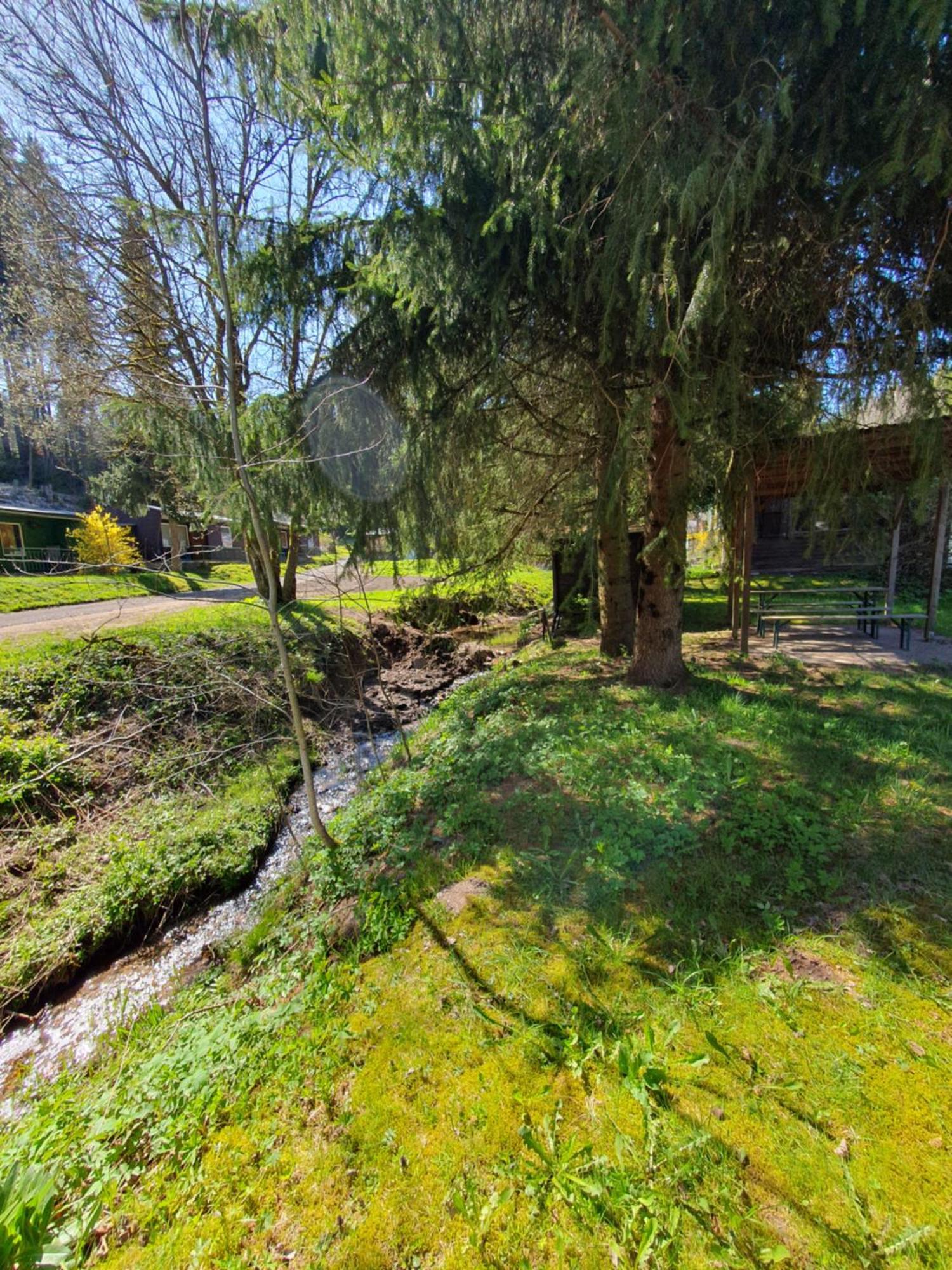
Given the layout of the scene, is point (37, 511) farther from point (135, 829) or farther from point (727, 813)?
point (727, 813)

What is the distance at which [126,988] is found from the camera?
365 cm

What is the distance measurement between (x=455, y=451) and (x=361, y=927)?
14.1ft

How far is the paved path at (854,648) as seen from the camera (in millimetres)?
6465

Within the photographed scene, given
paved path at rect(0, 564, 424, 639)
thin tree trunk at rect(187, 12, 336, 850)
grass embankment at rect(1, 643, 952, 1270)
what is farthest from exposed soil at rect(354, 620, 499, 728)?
grass embankment at rect(1, 643, 952, 1270)

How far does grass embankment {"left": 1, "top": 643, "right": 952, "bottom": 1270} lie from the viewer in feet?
4.91

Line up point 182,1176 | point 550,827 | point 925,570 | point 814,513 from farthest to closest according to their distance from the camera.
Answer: point 925,570 < point 814,513 < point 550,827 < point 182,1176

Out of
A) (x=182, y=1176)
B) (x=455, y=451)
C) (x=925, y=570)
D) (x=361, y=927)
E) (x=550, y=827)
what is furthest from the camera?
(x=925, y=570)

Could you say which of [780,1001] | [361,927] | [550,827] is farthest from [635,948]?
[361,927]

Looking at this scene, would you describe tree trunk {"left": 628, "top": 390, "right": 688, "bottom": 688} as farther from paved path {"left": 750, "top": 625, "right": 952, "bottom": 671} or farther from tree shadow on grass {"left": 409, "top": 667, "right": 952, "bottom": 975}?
paved path {"left": 750, "top": 625, "right": 952, "bottom": 671}

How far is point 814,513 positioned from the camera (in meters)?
4.32

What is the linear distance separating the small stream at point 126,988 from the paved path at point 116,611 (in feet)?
9.09

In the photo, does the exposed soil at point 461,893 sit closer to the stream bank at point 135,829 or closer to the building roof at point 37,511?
the stream bank at point 135,829

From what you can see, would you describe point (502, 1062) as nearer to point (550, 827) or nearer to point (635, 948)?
point (635, 948)

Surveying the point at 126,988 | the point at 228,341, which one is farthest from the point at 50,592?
the point at 228,341
